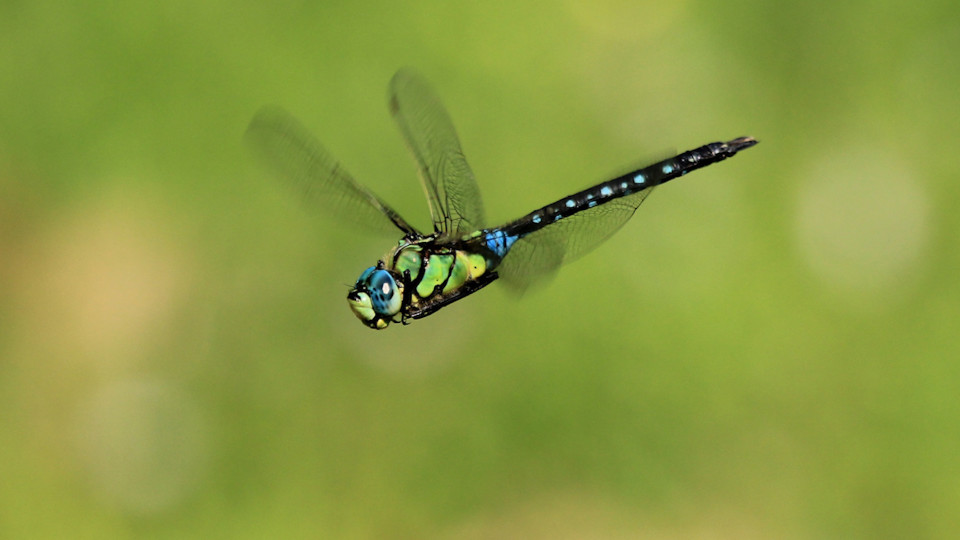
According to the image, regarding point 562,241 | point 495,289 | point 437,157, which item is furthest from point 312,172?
point 495,289

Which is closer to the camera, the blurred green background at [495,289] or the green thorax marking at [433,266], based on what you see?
the green thorax marking at [433,266]

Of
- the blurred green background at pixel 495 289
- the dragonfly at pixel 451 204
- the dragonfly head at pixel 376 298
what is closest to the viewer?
the dragonfly head at pixel 376 298

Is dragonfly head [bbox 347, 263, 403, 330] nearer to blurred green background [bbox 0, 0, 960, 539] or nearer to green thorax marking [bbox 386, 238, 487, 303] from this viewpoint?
green thorax marking [bbox 386, 238, 487, 303]

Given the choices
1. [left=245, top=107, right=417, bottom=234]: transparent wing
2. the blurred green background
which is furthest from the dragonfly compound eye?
the blurred green background

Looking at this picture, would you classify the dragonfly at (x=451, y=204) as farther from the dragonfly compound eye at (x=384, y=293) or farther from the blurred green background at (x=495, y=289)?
the blurred green background at (x=495, y=289)

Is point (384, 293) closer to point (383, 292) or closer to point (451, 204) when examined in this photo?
point (383, 292)

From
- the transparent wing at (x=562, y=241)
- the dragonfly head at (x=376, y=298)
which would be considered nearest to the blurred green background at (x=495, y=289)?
the transparent wing at (x=562, y=241)
